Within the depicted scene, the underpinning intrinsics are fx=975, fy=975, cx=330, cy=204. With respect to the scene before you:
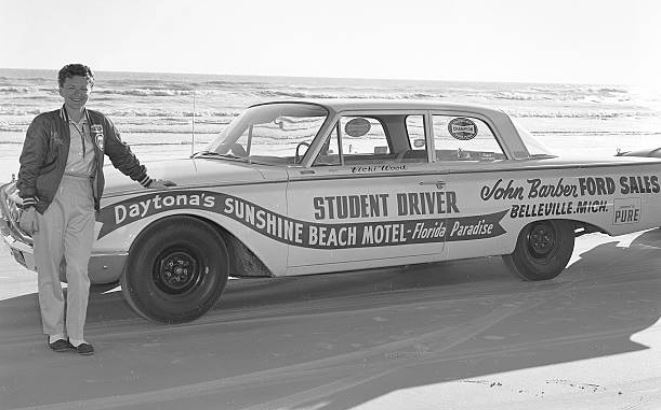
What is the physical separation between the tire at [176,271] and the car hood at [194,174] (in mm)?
277

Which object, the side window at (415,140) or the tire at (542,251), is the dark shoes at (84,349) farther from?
the tire at (542,251)

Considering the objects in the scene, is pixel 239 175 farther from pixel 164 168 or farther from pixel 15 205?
pixel 15 205

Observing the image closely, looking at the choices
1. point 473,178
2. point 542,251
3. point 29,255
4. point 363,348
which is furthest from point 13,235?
point 542,251

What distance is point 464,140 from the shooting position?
7.99 meters

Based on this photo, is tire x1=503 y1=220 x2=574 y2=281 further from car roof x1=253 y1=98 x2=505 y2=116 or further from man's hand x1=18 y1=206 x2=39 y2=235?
man's hand x1=18 y1=206 x2=39 y2=235

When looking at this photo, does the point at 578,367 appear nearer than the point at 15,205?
Yes

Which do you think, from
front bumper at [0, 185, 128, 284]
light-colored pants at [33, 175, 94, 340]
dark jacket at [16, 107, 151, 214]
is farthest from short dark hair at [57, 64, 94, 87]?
front bumper at [0, 185, 128, 284]

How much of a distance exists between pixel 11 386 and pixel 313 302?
282 cm

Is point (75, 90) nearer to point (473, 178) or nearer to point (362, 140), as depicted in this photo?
point (362, 140)

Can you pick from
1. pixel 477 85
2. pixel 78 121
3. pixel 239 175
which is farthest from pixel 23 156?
pixel 477 85

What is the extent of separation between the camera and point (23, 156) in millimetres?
5527

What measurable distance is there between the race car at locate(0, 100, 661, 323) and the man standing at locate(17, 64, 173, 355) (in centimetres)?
61

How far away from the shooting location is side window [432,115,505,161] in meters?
7.87

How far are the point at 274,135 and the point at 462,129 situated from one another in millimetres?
1626
